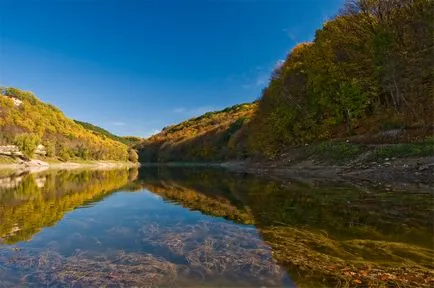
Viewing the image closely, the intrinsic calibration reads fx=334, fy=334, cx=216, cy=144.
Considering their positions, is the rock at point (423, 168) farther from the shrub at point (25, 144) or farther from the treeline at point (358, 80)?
the shrub at point (25, 144)

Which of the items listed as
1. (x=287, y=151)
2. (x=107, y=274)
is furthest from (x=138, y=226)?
(x=287, y=151)

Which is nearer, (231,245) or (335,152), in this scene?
(231,245)

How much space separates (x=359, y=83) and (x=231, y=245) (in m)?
37.8

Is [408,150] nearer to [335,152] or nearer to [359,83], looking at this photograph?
[335,152]

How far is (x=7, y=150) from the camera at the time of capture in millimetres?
133000

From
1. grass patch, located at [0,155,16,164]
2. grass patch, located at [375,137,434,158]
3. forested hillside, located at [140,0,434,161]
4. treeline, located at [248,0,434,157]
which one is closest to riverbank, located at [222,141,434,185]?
grass patch, located at [375,137,434,158]

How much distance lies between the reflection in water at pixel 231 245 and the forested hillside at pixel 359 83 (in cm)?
2050

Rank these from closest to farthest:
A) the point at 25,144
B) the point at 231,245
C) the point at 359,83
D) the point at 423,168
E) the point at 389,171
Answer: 1. the point at 231,245
2. the point at 423,168
3. the point at 389,171
4. the point at 359,83
5. the point at 25,144

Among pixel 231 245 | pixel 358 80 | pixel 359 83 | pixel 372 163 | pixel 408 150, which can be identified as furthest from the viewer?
pixel 358 80

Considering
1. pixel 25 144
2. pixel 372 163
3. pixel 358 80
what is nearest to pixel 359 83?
pixel 358 80

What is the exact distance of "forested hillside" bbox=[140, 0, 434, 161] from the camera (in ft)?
109

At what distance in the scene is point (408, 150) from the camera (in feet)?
85.5

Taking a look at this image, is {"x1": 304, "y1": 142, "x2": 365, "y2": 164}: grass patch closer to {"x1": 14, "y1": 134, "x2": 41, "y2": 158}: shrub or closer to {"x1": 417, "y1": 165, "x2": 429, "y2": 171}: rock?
{"x1": 417, "y1": 165, "x2": 429, "y2": 171}: rock

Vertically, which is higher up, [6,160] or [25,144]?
[25,144]
